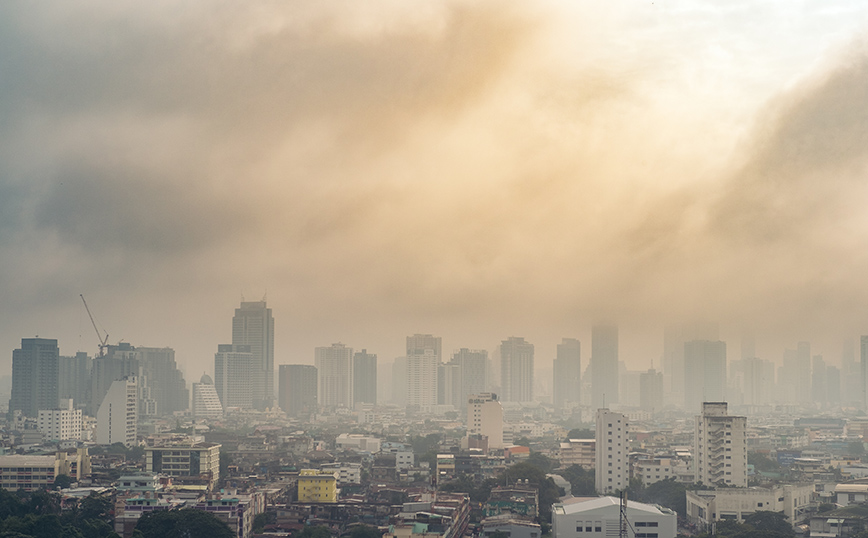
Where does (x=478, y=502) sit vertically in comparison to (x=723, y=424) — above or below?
below

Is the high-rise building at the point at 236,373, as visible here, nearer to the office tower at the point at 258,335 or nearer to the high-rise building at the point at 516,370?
the office tower at the point at 258,335

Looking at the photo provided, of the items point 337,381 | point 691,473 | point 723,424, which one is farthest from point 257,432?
point 337,381

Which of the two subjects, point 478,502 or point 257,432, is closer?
point 478,502

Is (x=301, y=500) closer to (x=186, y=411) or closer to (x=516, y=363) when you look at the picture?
(x=186, y=411)

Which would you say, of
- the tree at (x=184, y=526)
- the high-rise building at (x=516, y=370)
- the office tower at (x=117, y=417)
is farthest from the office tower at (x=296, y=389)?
the tree at (x=184, y=526)

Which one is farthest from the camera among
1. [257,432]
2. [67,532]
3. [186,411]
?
[186,411]
